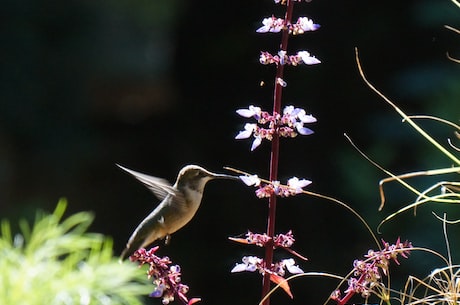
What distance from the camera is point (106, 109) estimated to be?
3.78 metres

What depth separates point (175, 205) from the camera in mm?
882

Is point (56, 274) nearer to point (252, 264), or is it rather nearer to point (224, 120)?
point (252, 264)

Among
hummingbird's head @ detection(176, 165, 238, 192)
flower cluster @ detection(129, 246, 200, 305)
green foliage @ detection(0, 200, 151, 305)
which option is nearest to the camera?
green foliage @ detection(0, 200, 151, 305)

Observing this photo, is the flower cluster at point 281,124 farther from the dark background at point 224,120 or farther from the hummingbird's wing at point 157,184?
the dark background at point 224,120

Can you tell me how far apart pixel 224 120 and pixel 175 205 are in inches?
90.9

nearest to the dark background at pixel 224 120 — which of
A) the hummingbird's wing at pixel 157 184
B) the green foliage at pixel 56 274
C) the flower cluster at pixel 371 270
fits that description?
the hummingbird's wing at pixel 157 184

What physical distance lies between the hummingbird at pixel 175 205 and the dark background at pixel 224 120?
166cm

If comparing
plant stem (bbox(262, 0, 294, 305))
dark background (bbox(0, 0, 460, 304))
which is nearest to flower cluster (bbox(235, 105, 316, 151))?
plant stem (bbox(262, 0, 294, 305))

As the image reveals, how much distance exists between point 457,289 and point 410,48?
88.2 inches

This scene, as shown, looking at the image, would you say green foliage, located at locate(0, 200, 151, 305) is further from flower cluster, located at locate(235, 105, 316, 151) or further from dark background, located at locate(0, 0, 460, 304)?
dark background, located at locate(0, 0, 460, 304)

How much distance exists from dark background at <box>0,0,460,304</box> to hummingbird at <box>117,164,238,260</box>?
1659 mm

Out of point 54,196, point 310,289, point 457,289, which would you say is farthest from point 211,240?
point 457,289

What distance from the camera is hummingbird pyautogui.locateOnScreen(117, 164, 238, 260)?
2.87ft

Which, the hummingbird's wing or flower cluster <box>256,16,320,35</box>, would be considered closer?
flower cluster <box>256,16,320,35</box>
